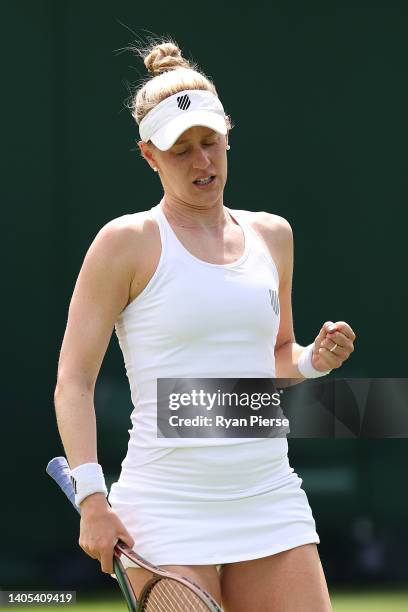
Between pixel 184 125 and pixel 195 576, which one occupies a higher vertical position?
pixel 184 125

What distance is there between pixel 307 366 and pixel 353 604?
261 cm

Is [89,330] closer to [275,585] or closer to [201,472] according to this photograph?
[201,472]

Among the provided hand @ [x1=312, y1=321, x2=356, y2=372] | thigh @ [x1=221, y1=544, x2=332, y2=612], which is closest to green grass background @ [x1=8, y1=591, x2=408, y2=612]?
hand @ [x1=312, y1=321, x2=356, y2=372]

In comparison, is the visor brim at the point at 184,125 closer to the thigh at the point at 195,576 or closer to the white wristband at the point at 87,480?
the white wristband at the point at 87,480

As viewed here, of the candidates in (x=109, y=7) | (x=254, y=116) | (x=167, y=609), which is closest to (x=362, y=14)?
(x=254, y=116)

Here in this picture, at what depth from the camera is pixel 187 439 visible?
2422mm

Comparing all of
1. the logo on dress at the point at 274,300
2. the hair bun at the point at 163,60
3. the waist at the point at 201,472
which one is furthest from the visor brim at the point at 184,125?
the waist at the point at 201,472

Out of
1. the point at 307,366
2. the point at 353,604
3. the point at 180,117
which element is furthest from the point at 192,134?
the point at 353,604

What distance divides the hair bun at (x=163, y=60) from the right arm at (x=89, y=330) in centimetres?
44

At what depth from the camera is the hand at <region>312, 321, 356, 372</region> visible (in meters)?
2.56

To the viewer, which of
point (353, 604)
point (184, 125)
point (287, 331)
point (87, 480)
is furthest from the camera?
point (353, 604)

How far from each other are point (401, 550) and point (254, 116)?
1.84 metres

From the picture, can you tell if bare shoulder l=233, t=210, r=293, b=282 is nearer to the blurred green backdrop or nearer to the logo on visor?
the logo on visor

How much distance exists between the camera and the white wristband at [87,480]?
239 centimetres
